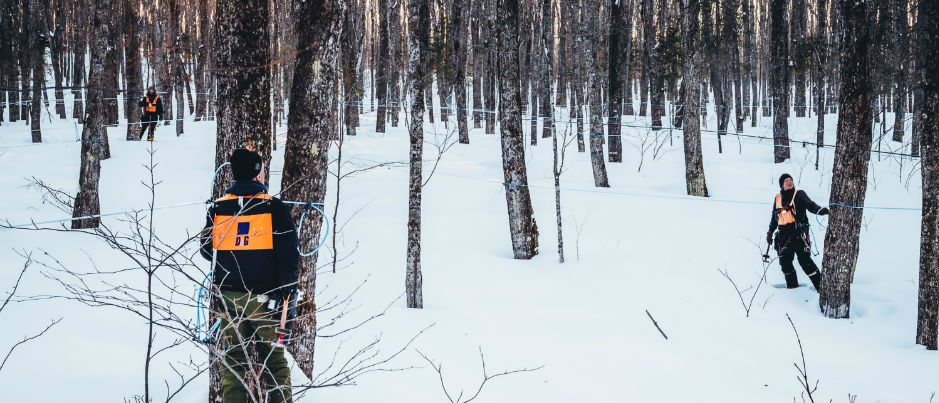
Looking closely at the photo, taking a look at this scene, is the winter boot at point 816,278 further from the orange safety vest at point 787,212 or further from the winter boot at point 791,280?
the orange safety vest at point 787,212

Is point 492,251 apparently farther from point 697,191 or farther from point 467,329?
point 697,191

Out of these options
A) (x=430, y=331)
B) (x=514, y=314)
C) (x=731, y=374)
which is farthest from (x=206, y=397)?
(x=731, y=374)

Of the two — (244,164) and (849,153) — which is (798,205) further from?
(244,164)

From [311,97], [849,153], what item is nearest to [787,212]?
[849,153]

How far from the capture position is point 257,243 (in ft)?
12.7

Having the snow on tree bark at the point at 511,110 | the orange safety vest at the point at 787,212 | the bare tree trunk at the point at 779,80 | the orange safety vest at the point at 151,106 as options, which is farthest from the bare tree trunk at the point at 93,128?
the bare tree trunk at the point at 779,80

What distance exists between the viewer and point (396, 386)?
19.0 ft

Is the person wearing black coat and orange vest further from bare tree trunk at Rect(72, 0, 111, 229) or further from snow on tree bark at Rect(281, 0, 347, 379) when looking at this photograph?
bare tree trunk at Rect(72, 0, 111, 229)

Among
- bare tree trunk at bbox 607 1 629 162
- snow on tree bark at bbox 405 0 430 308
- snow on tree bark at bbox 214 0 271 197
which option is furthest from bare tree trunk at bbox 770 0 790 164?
snow on tree bark at bbox 214 0 271 197

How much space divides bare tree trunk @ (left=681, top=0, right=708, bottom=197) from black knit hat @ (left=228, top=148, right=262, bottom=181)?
1117 cm

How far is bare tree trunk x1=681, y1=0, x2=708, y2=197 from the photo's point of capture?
44.1ft

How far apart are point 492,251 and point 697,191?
575 centimetres

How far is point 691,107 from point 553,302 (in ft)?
23.2

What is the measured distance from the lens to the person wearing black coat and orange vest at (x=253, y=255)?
12.5 ft
